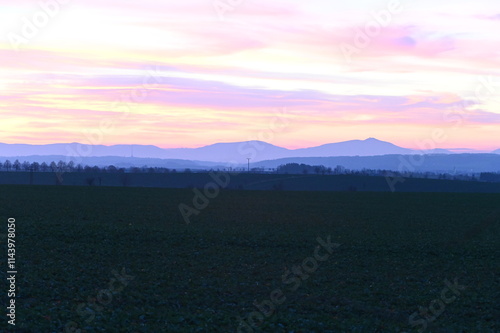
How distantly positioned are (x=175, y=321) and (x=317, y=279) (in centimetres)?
806

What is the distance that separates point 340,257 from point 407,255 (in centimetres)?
380

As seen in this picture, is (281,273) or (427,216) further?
(427,216)

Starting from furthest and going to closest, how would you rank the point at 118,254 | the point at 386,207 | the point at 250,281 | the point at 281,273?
1. the point at 386,207
2. the point at 118,254
3. the point at 281,273
4. the point at 250,281

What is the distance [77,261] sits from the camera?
25.1 meters

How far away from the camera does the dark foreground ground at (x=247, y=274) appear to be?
57.4ft

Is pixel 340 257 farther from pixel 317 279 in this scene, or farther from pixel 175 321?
pixel 175 321

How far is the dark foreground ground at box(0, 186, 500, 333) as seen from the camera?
57.4 feet

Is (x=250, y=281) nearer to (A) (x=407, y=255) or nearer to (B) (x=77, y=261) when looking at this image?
(B) (x=77, y=261)

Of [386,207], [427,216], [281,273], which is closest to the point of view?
[281,273]

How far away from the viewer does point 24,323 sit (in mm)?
15789

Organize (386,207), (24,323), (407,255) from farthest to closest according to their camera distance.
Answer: (386,207)
(407,255)
(24,323)

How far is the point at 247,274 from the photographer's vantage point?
24062mm

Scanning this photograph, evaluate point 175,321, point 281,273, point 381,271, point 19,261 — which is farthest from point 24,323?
point 381,271

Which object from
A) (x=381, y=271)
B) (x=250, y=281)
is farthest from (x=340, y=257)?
(x=250, y=281)
